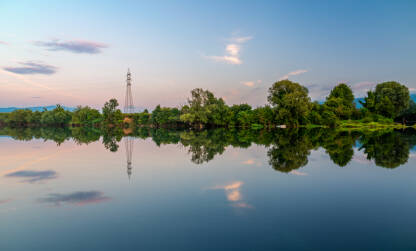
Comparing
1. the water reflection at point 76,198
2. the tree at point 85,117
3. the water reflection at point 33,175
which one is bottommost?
the water reflection at point 76,198

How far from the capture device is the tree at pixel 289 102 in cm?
7369

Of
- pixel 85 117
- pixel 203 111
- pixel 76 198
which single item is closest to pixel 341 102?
pixel 203 111

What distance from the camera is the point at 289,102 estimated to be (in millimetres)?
73750

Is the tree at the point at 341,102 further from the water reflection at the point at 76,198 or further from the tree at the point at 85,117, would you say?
the tree at the point at 85,117

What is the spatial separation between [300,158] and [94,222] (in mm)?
14956

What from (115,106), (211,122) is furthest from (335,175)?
(115,106)

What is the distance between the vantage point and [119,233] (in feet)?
21.3

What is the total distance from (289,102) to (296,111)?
359 centimetres

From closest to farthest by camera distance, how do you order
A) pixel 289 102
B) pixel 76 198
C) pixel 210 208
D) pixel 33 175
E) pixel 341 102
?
pixel 210 208, pixel 76 198, pixel 33 175, pixel 289 102, pixel 341 102

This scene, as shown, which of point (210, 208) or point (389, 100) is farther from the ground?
point (389, 100)

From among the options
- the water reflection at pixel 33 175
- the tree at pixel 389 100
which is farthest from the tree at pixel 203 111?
the water reflection at pixel 33 175

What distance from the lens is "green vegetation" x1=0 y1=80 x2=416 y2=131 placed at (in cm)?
7644

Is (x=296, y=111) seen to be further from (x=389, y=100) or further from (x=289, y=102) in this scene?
(x=389, y=100)

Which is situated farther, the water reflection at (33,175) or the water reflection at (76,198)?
the water reflection at (33,175)
